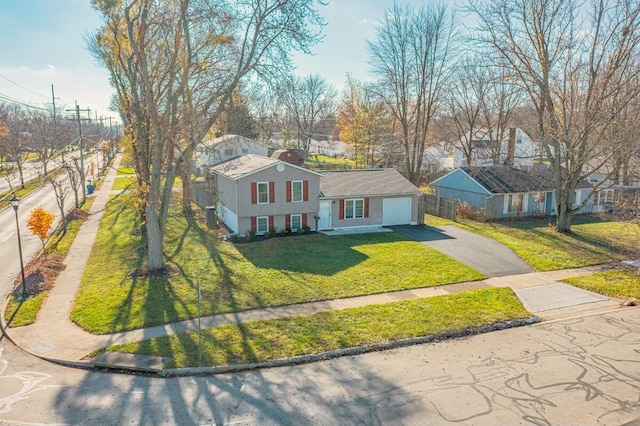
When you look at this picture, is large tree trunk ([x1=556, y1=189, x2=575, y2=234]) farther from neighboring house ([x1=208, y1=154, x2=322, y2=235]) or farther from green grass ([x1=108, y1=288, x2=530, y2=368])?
neighboring house ([x1=208, y1=154, x2=322, y2=235])

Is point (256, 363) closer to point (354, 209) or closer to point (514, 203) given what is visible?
point (354, 209)

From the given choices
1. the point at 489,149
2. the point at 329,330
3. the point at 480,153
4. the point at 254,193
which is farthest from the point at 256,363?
the point at 489,149

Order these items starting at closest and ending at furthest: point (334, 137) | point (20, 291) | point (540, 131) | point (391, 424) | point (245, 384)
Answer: point (391, 424)
point (245, 384)
point (20, 291)
point (540, 131)
point (334, 137)

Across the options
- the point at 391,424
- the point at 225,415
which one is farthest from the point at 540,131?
the point at 225,415

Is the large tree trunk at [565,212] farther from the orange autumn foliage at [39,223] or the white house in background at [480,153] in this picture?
the orange autumn foliage at [39,223]

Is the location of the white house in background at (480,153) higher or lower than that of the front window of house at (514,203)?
higher

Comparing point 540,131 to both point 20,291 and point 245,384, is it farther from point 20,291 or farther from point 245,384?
point 20,291

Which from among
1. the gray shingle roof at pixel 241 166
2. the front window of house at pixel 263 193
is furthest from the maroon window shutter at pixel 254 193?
the gray shingle roof at pixel 241 166

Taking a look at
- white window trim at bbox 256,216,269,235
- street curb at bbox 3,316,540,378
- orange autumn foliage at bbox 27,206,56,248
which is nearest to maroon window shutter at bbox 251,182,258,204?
white window trim at bbox 256,216,269,235
